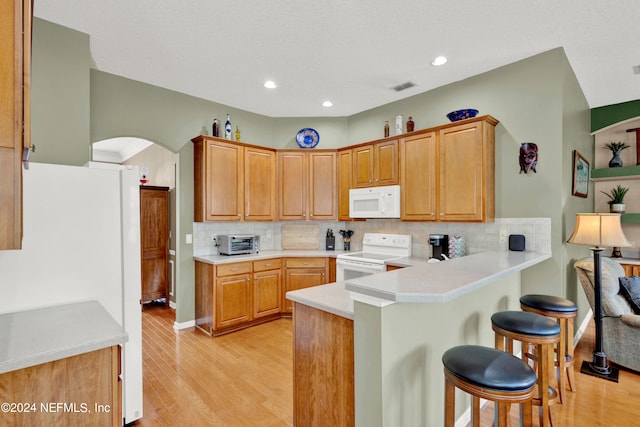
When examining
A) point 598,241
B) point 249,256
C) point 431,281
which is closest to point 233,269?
point 249,256

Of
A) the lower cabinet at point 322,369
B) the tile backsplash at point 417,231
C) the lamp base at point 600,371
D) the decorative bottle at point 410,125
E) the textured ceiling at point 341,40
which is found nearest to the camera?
the lower cabinet at point 322,369

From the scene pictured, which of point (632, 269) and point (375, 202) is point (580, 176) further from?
point (375, 202)

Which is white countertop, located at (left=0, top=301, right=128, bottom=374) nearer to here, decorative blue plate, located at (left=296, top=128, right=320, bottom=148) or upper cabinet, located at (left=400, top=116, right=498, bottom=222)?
upper cabinet, located at (left=400, top=116, right=498, bottom=222)

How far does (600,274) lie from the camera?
272 cm

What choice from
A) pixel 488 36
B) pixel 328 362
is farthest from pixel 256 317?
pixel 488 36

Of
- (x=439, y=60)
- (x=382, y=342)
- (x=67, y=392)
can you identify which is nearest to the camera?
(x=67, y=392)

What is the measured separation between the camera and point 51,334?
132 cm

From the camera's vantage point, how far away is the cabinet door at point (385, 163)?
3.88 m

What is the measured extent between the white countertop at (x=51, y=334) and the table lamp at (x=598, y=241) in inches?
133

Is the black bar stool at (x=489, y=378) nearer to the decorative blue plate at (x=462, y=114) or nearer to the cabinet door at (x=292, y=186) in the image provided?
the decorative blue plate at (x=462, y=114)

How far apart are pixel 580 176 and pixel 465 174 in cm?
157

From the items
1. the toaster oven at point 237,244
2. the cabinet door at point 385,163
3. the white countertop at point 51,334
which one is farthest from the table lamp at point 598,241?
the toaster oven at point 237,244

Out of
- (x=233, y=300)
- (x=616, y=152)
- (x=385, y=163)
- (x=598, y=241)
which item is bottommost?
(x=233, y=300)

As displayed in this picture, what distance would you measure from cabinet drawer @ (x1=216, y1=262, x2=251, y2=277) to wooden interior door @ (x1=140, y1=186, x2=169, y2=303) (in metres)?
1.86
